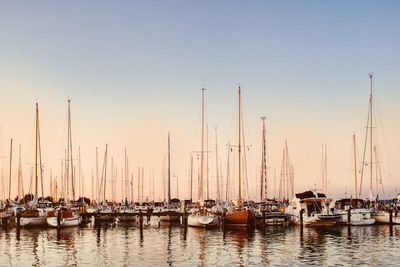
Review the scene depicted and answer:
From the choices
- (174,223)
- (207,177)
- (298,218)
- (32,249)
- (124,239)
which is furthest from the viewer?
(207,177)

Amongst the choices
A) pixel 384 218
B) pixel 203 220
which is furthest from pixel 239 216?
pixel 384 218

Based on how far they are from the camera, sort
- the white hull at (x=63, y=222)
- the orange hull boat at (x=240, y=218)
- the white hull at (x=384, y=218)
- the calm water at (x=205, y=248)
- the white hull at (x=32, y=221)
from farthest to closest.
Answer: the white hull at (x=384, y=218) → the white hull at (x=32, y=221) → the white hull at (x=63, y=222) → the orange hull boat at (x=240, y=218) → the calm water at (x=205, y=248)

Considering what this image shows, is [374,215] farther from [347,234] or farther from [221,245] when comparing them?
[221,245]

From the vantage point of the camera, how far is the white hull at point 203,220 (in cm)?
6319

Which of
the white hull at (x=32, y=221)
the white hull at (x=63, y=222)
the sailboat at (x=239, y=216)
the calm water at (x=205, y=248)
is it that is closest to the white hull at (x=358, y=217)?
the calm water at (x=205, y=248)

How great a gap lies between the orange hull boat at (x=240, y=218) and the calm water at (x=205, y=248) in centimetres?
128

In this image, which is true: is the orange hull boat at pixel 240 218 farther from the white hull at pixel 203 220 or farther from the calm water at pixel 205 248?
the white hull at pixel 203 220

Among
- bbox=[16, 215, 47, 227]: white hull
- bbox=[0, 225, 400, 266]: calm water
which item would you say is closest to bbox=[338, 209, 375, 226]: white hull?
bbox=[0, 225, 400, 266]: calm water

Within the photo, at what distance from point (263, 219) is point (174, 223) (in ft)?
60.3

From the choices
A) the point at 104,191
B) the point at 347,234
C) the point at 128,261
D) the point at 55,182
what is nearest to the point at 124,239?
the point at 128,261

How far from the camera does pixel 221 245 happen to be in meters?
45.9

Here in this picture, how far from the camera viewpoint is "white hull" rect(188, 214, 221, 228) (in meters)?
63.2

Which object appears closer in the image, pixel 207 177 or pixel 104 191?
pixel 207 177

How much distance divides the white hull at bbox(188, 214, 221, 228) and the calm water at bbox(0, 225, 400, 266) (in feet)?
8.73
